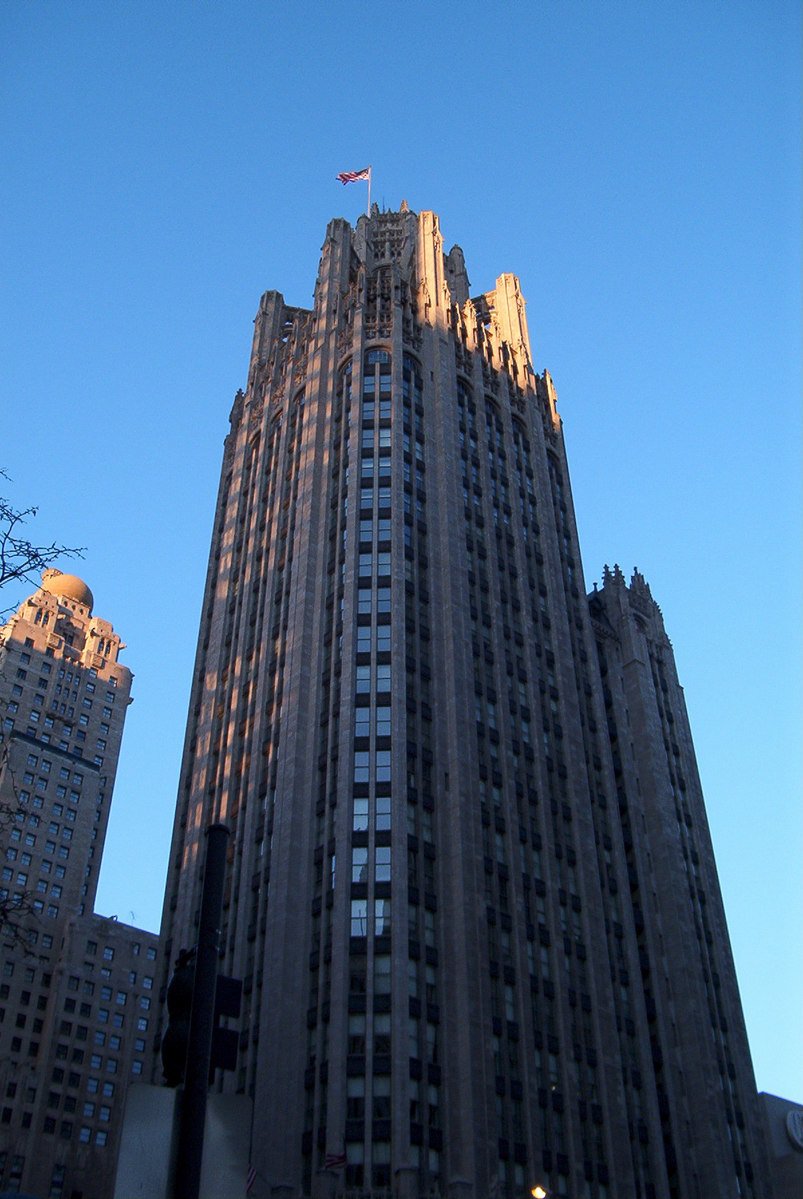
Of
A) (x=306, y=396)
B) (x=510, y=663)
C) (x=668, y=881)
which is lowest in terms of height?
(x=668, y=881)

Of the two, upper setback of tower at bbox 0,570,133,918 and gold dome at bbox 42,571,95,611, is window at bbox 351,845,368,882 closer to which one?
upper setback of tower at bbox 0,570,133,918

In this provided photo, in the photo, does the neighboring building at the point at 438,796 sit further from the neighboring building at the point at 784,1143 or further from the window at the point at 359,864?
the neighboring building at the point at 784,1143

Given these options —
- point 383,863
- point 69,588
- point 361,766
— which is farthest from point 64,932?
point 383,863

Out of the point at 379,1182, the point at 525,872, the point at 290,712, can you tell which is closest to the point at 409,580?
the point at 290,712

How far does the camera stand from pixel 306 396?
99.6 metres

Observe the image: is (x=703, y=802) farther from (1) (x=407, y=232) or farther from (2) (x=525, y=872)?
(1) (x=407, y=232)

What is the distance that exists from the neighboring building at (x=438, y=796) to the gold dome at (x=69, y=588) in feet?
200

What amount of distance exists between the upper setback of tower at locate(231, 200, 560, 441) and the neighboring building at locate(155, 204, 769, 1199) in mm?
423

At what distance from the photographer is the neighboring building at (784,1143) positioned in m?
82.9

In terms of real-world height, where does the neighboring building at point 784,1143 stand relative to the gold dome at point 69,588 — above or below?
below

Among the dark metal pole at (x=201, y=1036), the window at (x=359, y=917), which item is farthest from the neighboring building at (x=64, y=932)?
the dark metal pole at (x=201, y=1036)

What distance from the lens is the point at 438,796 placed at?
2862 inches

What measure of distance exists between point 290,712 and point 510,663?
58.1 ft

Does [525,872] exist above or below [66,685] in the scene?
below
